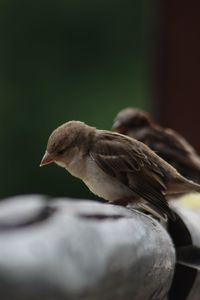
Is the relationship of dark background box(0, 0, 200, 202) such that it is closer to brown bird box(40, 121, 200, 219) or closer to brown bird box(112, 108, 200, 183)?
brown bird box(112, 108, 200, 183)

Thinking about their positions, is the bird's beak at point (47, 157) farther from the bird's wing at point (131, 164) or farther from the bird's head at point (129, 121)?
the bird's head at point (129, 121)

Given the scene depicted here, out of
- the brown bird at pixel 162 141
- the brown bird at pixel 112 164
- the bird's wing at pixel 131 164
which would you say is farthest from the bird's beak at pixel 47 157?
the brown bird at pixel 162 141

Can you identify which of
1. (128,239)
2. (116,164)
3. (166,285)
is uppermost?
(128,239)

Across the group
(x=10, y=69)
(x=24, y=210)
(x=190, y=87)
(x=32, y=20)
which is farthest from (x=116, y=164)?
(x=32, y=20)

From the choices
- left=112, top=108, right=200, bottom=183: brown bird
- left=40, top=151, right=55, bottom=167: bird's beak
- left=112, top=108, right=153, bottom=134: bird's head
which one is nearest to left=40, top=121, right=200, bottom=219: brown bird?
left=40, top=151, right=55, bottom=167: bird's beak

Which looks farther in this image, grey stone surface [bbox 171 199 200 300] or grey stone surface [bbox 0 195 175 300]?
grey stone surface [bbox 171 199 200 300]

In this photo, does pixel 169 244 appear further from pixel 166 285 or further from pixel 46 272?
pixel 46 272
